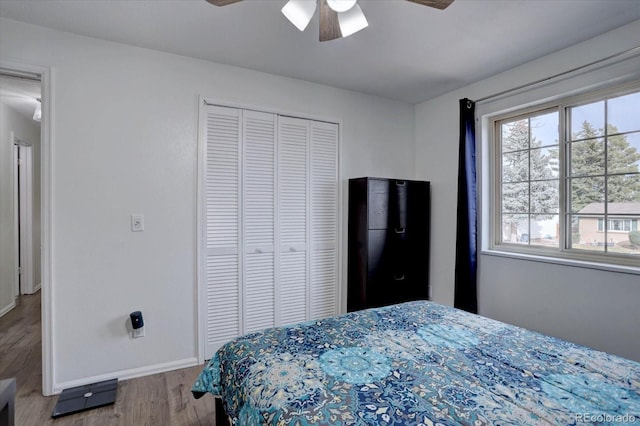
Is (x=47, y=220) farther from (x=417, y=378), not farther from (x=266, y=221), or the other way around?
(x=417, y=378)

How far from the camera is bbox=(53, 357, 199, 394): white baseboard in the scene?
225cm

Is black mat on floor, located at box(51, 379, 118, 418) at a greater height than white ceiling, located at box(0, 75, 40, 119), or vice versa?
white ceiling, located at box(0, 75, 40, 119)

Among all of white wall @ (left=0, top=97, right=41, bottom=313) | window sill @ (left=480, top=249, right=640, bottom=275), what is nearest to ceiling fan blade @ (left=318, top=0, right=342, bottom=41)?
window sill @ (left=480, top=249, right=640, bottom=275)

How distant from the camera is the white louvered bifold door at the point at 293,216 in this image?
3049 mm

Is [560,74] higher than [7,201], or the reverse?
[560,74]

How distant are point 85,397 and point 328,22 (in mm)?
2704

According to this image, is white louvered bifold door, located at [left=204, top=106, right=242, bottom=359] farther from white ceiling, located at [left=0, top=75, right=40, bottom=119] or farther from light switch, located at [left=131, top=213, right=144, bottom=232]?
white ceiling, located at [left=0, top=75, right=40, bottom=119]

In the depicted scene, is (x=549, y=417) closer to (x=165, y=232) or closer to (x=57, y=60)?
(x=165, y=232)

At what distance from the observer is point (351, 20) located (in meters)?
1.71

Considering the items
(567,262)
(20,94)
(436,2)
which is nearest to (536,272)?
(567,262)

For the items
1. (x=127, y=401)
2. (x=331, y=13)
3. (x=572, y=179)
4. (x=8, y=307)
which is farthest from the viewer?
(x=8, y=307)

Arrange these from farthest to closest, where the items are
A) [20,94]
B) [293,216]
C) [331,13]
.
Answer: [20,94] < [293,216] < [331,13]

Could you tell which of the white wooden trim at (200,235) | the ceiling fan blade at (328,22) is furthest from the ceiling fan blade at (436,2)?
the white wooden trim at (200,235)

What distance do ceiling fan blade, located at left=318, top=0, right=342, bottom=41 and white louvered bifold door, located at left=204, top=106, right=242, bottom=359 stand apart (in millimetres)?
1263
